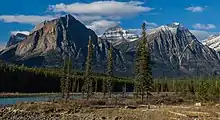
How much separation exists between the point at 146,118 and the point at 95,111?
41.5 ft

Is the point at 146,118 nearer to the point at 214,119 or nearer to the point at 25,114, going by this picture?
the point at 214,119

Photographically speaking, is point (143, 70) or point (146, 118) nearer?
point (146, 118)

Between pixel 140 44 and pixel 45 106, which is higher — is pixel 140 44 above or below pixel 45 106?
above

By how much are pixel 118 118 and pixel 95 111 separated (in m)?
10.7

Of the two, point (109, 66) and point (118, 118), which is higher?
point (109, 66)

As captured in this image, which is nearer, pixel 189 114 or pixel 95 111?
pixel 189 114

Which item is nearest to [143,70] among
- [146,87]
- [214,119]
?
[146,87]

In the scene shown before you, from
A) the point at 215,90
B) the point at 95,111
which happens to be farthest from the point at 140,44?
the point at 95,111

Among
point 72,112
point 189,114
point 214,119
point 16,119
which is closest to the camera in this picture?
point 214,119

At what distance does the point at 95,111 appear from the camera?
2347 inches

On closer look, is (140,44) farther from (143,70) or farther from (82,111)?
(82,111)

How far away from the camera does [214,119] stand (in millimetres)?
42375

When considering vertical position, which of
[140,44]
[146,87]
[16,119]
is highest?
[140,44]

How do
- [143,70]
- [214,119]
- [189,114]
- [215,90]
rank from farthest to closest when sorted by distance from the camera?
[215,90], [143,70], [189,114], [214,119]
